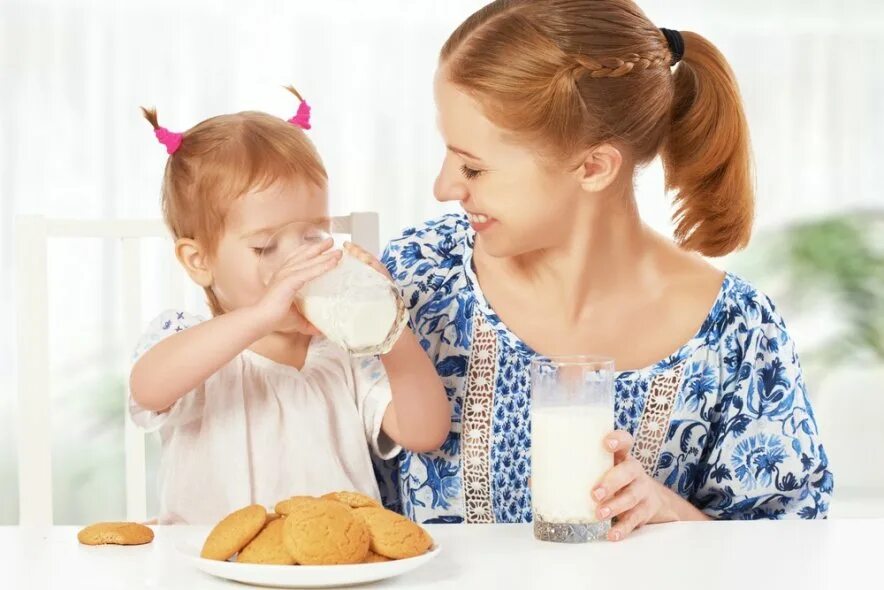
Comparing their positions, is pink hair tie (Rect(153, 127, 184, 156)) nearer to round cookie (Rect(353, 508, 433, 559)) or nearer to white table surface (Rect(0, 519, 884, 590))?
white table surface (Rect(0, 519, 884, 590))

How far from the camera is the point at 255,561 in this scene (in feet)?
3.16

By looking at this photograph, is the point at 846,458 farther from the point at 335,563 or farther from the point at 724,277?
the point at 335,563

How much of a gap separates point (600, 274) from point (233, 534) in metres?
0.75

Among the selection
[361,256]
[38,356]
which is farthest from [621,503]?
[38,356]

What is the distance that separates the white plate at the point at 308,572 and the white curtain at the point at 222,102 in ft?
10.8

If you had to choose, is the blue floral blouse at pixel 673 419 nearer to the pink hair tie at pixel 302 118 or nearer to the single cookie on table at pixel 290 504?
the pink hair tie at pixel 302 118

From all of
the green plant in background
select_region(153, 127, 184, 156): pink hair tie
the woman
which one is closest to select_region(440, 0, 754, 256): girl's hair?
the woman

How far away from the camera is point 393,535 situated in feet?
3.20

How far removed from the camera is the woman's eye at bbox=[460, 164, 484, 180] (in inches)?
54.7

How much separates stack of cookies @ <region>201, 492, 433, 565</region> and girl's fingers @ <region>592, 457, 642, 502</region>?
0.19 metres

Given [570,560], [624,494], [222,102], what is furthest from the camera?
[222,102]

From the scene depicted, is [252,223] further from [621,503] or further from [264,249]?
[621,503]

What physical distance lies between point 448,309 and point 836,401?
3.23m

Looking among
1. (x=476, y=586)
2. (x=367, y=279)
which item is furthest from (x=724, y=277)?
(x=476, y=586)
